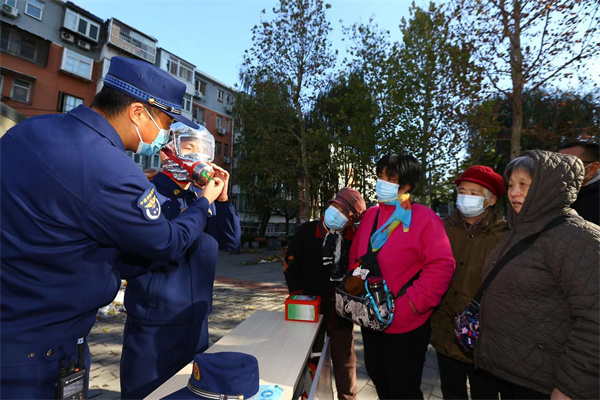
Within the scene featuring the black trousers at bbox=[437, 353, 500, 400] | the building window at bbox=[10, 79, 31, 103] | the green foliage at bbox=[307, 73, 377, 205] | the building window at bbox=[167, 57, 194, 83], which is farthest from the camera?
the building window at bbox=[167, 57, 194, 83]

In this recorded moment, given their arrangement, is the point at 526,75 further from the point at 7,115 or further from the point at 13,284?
the point at 7,115

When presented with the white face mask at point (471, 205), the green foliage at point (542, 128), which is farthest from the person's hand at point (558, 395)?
the green foliage at point (542, 128)

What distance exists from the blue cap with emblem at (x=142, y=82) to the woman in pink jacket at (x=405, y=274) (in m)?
1.75

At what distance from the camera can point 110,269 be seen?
1547 millimetres

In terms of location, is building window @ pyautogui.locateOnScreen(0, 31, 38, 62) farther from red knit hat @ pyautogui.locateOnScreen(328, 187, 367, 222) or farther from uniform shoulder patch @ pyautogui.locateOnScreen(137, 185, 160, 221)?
uniform shoulder patch @ pyautogui.locateOnScreen(137, 185, 160, 221)

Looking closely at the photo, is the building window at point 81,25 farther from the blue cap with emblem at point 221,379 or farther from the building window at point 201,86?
the blue cap with emblem at point 221,379

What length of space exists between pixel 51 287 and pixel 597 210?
3504 mm

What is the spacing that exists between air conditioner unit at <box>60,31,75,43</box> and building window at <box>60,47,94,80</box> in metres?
0.75

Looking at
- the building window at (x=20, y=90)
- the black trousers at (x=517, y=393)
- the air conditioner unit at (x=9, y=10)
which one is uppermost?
the air conditioner unit at (x=9, y=10)

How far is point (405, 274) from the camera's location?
2.43 metres

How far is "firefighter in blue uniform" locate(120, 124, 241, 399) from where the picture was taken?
2.03 meters

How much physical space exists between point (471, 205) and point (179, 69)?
3263 cm

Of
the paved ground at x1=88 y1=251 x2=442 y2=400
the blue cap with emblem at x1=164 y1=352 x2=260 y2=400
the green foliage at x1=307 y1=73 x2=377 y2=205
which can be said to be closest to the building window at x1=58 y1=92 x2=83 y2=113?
the green foliage at x1=307 y1=73 x2=377 y2=205

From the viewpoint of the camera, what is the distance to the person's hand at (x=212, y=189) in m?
2.08
